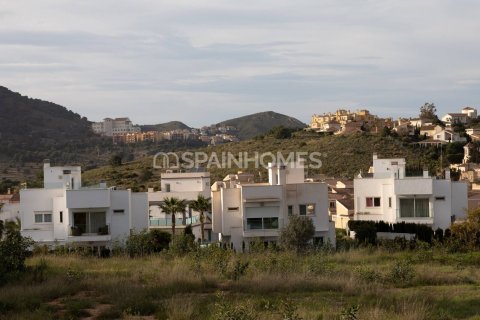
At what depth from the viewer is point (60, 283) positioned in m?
19.9

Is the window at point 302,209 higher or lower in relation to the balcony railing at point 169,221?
higher

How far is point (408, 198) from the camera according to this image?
42562mm

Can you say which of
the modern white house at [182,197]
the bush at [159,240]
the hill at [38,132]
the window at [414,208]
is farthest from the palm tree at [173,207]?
the hill at [38,132]

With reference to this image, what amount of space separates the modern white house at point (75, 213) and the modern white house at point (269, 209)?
5379mm

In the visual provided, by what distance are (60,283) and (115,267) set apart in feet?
19.9

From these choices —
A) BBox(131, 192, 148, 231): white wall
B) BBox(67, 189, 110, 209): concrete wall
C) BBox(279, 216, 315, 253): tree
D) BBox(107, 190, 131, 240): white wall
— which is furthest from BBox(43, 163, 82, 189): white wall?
BBox(279, 216, 315, 253): tree

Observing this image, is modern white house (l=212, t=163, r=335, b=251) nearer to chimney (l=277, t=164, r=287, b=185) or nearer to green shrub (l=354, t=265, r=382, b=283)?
chimney (l=277, t=164, r=287, b=185)

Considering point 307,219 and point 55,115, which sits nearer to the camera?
point 307,219

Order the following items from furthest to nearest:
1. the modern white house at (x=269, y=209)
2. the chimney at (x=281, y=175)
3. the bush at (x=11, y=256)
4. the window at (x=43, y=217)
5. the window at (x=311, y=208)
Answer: the chimney at (x=281, y=175), the window at (x=311, y=208), the window at (x=43, y=217), the modern white house at (x=269, y=209), the bush at (x=11, y=256)

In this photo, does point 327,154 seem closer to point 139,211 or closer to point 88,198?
point 139,211

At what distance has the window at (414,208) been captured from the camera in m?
42.4

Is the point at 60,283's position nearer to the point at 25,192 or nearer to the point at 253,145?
the point at 25,192

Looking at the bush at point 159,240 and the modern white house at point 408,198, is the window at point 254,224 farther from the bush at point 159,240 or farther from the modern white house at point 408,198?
the modern white house at point 408,198

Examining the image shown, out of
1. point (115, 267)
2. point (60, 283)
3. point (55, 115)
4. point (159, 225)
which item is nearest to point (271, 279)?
point (60, 283)
